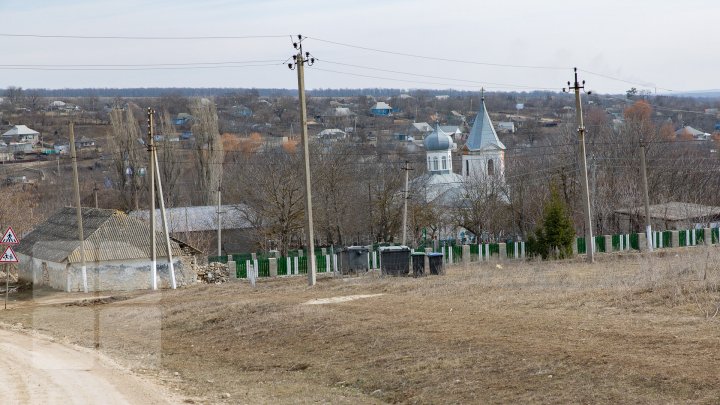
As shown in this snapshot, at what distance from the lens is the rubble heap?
1732 inches

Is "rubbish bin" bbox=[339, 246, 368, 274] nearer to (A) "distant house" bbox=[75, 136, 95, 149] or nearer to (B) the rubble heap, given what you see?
(B) the rubble heap

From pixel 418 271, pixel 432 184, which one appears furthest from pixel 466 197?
pixel 418 271

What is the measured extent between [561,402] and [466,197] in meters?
57.0

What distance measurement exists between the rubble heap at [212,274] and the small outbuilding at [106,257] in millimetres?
1168

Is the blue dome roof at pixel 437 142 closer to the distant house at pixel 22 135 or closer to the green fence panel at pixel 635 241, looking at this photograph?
the green fence panel at pixel 635 241

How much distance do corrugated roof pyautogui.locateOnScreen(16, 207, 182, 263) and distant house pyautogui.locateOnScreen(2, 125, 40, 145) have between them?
10245 centimetres

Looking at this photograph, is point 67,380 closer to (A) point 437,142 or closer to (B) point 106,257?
(B) point 106,257

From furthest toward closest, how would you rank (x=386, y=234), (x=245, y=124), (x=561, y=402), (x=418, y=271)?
(x=245, y=124) → (x=386, y=234) → (x=418, y=271) → (x=561, y=402)

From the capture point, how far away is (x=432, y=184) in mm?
83562

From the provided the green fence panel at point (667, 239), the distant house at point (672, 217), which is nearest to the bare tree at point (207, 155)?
the distant house at point (672, 217)

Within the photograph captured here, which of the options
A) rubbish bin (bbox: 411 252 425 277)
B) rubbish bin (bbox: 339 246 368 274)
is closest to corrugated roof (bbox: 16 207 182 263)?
rubbish bin (bbox: 339 246 368 274)

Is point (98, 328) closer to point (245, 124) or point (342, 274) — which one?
point (342, 274)

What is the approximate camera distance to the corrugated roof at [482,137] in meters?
93.7

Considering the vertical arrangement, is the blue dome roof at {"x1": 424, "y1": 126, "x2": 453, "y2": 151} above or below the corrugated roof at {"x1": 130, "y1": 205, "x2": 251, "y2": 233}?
above
